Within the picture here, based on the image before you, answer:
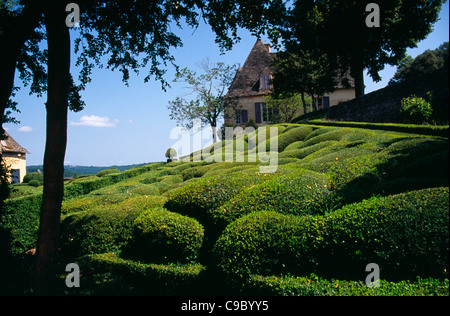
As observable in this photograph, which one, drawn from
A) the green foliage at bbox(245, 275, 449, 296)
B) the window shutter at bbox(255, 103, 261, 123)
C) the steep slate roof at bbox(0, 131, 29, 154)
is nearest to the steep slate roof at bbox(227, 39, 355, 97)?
the window shutter at bbox(255, 103, 261, 123)

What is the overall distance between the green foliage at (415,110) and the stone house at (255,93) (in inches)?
842

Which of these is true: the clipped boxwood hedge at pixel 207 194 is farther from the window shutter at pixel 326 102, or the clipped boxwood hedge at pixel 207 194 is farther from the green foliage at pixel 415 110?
the window shutter at pixel 326 102

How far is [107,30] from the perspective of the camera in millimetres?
6867

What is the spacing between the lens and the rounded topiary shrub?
18.0 feet

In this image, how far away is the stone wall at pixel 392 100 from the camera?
12.8 meters

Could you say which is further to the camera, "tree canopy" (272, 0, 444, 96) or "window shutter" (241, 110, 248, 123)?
"window shutter" (241, 110, 248, 123)

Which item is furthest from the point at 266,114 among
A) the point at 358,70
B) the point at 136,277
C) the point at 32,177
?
the point at 136,277

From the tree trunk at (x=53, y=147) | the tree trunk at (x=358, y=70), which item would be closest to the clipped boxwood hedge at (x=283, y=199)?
the tree trunk at (x=53, y=147)

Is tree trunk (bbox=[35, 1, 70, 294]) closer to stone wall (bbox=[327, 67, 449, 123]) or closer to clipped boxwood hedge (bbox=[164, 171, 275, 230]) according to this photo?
clipped boxwood hedge (bbox=[164, 171, 275, 230])

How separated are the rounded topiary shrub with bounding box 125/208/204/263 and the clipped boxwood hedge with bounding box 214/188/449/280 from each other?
873 mm

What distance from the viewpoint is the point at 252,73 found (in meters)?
37.3

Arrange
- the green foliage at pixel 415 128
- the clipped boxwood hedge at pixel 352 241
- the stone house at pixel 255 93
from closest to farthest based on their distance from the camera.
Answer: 1. the clipped boxwood hedge at pixel 352 241
2. the green foliage at pixel 415 128
3. the stone house at pixel 255 93
